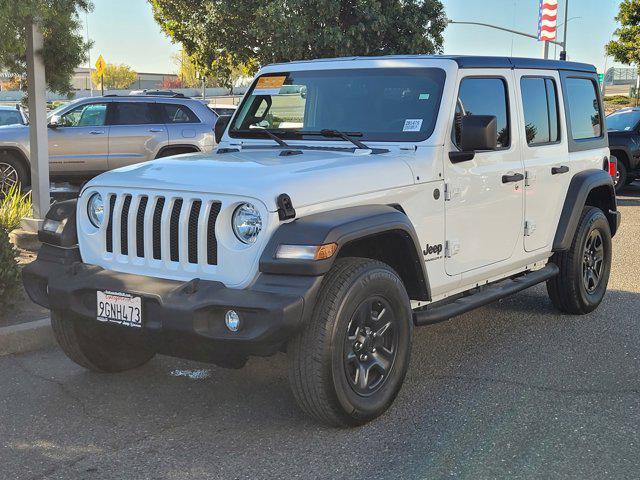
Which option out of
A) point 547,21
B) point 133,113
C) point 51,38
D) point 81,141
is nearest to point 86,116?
point 81,141

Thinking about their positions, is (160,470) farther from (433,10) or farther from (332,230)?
(433,10)

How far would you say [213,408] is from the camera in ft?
15.1

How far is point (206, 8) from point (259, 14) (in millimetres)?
2595

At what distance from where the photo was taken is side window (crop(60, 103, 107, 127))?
1379 centimetres

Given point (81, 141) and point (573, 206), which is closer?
point (573, 206)

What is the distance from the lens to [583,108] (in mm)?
Answer: 6754

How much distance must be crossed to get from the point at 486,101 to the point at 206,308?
2606 millimetres

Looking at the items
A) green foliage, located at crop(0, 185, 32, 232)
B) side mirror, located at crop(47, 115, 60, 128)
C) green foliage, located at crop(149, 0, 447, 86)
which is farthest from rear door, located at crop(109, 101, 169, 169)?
green foliage, located at crop(149, 0, 447, 86)

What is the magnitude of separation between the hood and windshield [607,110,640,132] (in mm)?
12048

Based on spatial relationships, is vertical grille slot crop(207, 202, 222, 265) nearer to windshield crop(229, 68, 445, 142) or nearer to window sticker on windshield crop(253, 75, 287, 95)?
windshield crop(229, 68, 445, 142)

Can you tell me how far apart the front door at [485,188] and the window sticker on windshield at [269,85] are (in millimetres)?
1297

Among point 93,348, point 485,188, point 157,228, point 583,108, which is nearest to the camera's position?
→ point 157,228

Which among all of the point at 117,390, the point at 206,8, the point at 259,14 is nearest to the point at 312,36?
the point at 259,14

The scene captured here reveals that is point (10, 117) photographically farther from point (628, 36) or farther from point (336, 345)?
point (628, 36)
